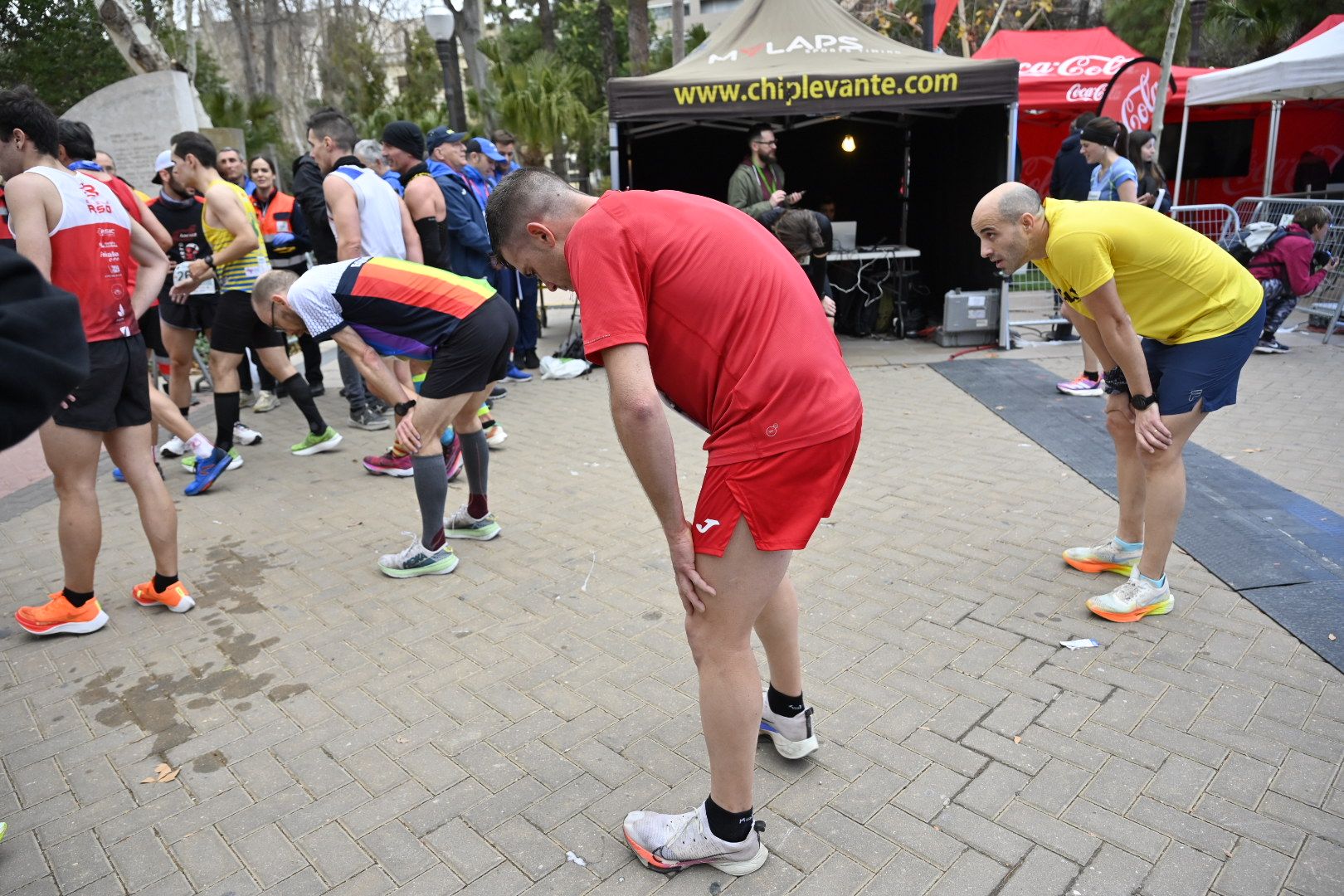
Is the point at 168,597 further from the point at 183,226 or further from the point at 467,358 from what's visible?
the point at 183,226

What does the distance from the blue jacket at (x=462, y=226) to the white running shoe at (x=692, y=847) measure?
5566 millimetres

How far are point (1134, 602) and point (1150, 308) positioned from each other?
1107mm

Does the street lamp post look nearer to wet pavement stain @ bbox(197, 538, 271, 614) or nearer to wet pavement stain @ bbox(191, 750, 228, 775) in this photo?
wet pavement stain @ bbox(197, 538, 271, 614)

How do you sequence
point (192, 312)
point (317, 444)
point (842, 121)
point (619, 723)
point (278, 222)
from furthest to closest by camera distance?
point (842, 121) < point (278, 222) < point (317, 444) < point (192, 312) < point (619, 723)

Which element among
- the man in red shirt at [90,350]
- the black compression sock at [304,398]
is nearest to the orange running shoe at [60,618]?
the man in red shirt at [90,350]

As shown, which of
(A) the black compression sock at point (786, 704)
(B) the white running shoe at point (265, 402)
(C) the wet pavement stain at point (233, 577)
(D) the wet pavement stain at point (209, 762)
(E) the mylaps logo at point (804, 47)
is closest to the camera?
(A) the black compression sock at point (786, 704)

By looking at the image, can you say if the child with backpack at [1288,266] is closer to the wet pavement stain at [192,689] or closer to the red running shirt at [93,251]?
the wet pavement stain at [192,689]

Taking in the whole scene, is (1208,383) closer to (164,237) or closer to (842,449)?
(842,449)

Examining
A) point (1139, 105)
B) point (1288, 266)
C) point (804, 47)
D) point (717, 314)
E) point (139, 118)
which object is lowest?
point (1288, 266)

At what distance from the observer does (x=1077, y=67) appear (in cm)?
1398

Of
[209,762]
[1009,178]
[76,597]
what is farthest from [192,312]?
[1009,178]

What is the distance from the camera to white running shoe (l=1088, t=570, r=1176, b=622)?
3400 millimetres

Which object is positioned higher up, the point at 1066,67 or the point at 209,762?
the point at 1066,67

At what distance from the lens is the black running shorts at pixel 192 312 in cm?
608
